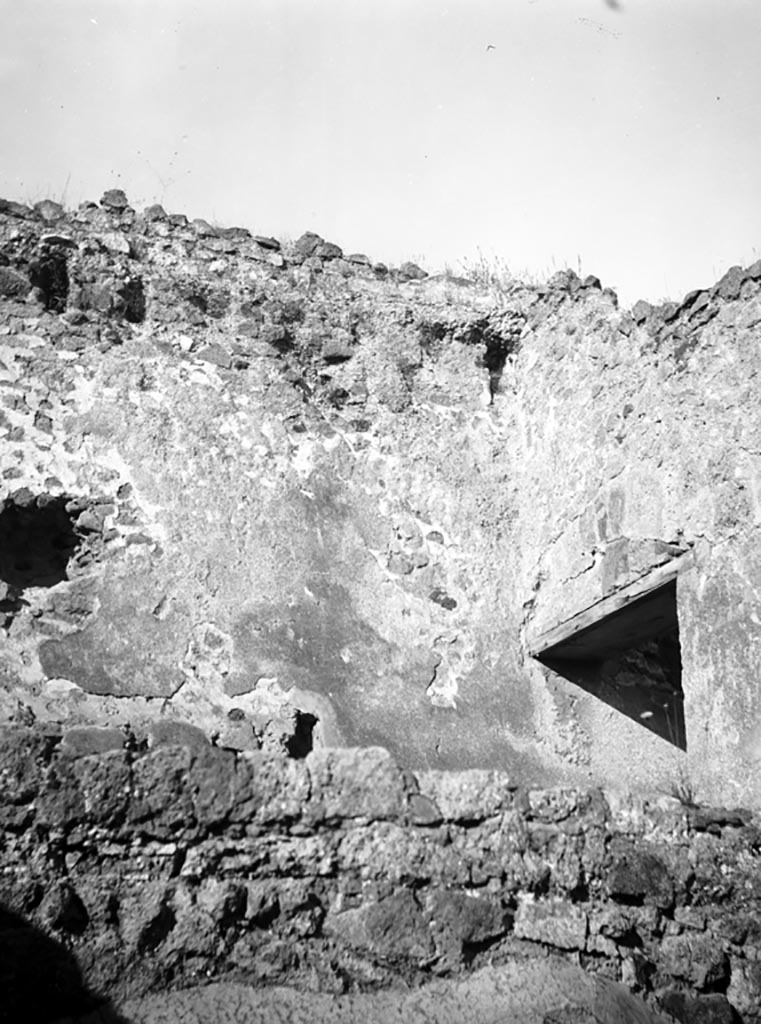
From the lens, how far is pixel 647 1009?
9.39 ft

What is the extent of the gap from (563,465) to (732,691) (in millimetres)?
1915

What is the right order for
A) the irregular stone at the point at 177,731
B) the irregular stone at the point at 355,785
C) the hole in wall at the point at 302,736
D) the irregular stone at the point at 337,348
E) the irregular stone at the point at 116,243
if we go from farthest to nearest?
1. the irregular stone at the point at 337,348
2. the irregular stone at the point at 116,243
3. the hole in wall at the point at 302,736
4. the irregular stone at the point at 177,731
5. the irregular stone at the point at 355,785

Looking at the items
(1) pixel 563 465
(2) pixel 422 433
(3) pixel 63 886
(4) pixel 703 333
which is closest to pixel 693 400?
(4) pixel 703 333

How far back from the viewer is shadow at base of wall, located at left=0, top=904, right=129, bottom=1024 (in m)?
2.33

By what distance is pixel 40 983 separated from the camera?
2.38 meters

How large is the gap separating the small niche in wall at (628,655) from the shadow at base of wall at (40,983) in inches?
122

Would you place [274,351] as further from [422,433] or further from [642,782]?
[642,782]

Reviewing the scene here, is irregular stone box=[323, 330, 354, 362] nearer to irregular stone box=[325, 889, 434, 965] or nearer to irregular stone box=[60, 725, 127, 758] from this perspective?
irregular stone box=[60, 725, 127, 758]

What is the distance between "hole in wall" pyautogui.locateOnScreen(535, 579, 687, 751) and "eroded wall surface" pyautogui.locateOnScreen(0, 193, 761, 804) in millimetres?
93

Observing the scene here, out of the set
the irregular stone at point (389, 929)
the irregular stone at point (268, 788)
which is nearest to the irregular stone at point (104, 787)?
the irregular stone at point (268, 788)

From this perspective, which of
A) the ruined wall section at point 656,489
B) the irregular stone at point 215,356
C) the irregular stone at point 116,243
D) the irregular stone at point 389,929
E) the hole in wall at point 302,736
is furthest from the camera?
the irregular stone at point 116,243

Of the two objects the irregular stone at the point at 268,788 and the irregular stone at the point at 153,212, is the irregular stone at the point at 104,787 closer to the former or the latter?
the irregular stone at the point at 268,788

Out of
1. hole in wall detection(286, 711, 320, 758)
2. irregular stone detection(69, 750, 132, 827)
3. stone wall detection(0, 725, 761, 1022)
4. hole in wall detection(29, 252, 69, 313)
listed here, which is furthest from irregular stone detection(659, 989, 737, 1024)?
hole in wall detection(29, 252, 69, 313)

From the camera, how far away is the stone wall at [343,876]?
8.36 ft
